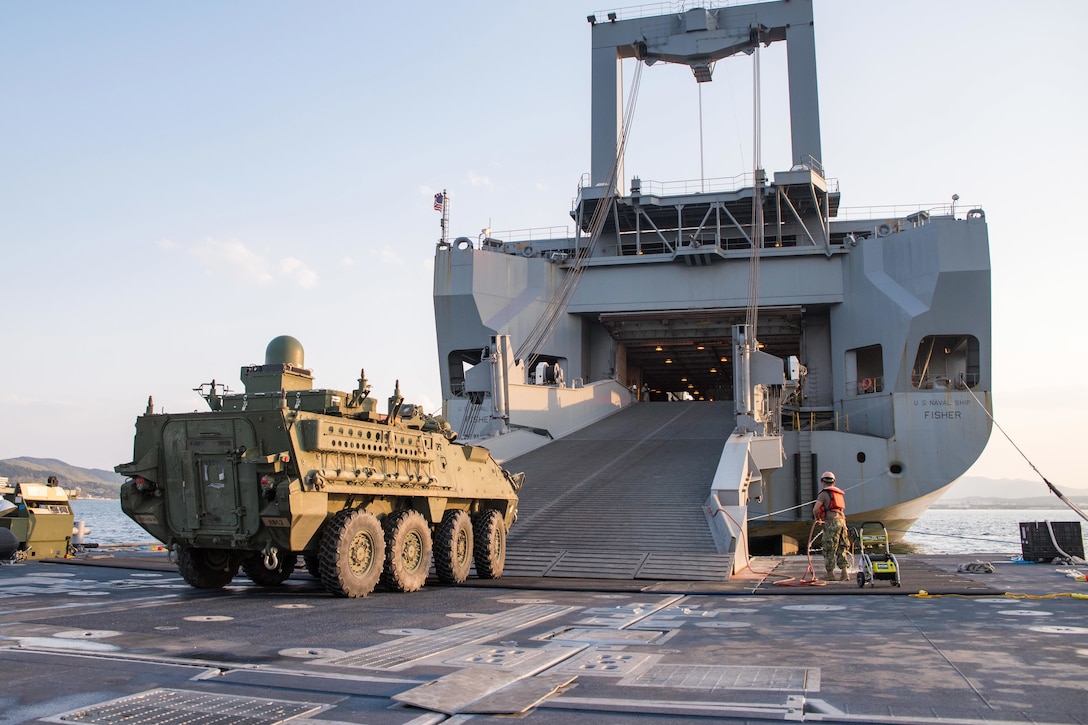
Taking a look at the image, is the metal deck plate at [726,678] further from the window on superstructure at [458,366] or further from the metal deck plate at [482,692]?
the window on superstructure at [458,366]

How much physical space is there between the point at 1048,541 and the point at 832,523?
16.9ft

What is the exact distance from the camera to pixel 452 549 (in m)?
12.3

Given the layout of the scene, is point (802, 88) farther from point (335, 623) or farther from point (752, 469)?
point (335, 623)

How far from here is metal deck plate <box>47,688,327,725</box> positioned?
4.63 m

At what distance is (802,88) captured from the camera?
32906 mm

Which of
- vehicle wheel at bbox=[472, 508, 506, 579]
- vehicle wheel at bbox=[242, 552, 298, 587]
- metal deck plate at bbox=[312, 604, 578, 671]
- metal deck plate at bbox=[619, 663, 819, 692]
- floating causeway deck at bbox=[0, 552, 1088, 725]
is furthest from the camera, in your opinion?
vehicle wheel at bbox=[472, 508, 506, 579]

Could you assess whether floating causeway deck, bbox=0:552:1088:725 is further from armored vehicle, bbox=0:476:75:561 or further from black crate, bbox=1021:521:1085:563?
armored vehicle, bbox=0:476:75:561

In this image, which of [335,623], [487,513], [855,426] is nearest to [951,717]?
[335,623]

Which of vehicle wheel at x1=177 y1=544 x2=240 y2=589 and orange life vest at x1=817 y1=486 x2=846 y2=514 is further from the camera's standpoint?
orange life vest at x1=817 y1=486 x2=846 y2=514

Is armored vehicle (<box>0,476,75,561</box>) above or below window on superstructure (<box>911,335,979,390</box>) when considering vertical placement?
below

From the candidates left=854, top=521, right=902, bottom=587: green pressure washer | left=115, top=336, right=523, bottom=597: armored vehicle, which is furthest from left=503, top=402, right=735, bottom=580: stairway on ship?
left=115, top=336, right=523, bottom=597: armored vehicle

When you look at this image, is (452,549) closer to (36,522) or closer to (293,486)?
(293,486)

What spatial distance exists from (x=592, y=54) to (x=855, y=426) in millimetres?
16630

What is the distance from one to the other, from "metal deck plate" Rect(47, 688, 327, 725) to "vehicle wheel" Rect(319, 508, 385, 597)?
4.99 metres
